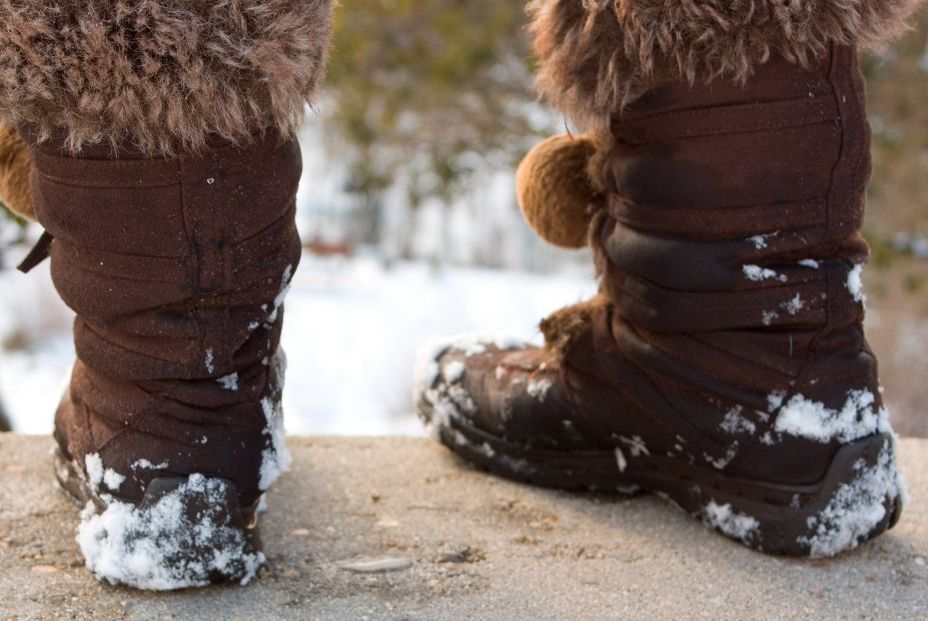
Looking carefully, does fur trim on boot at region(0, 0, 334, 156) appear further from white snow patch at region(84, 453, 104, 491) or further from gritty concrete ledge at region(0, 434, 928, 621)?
gritty concrete ledge at region(0, 434, 928, 621)

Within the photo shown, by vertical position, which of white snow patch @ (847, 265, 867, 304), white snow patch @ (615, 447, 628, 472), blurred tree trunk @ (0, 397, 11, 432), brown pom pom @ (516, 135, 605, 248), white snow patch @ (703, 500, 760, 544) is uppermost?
brown pom pom @ (516, 135, 605, 248)

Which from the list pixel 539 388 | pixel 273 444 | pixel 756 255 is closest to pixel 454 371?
pixel 539 388

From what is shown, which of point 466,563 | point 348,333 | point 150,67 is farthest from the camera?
point 348,333

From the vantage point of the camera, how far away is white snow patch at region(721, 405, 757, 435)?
44.3 inches

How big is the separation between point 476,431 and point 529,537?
0.24 metres

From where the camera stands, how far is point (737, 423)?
3.71 feet

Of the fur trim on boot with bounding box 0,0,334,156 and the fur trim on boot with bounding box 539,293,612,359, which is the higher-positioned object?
the fur trim on boot with bounding box 0,0,334,156

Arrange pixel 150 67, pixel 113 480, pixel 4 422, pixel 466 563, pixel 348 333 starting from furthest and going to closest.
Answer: pixel 348 333
pixel 4 422
pixel 466 563
pixel 113 480
pixel 150 67

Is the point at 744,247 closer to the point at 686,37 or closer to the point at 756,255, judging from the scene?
the point at 756,255

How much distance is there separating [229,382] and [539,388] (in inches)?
17.5

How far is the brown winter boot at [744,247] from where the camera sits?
1.06 m

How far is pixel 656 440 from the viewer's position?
1210 millimetres

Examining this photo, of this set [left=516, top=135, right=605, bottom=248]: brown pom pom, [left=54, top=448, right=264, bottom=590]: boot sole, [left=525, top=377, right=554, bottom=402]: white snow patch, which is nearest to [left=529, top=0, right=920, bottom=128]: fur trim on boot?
[left=516, top=135, right=605, bottom=248]: brown pom pom

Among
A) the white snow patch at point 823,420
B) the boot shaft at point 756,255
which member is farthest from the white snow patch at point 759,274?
the white snow patch at point 823,420
